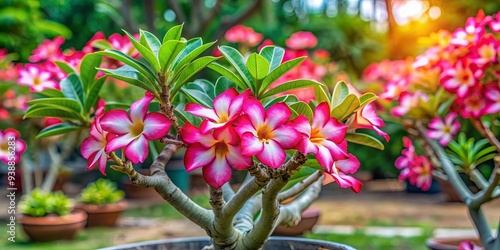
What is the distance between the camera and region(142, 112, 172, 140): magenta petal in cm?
66

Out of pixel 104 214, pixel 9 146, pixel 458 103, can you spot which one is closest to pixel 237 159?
pixel 458 103

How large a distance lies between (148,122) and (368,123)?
1.05ft

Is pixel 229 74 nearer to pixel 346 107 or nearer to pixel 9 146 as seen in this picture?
pixel 346 107

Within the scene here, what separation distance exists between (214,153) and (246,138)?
5 cm

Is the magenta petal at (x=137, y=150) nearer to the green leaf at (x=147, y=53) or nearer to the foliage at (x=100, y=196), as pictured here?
the green leaf at (x=147, y=53)

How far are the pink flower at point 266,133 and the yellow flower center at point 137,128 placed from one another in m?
0.13

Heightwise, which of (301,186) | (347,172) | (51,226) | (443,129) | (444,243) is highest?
(347,172)

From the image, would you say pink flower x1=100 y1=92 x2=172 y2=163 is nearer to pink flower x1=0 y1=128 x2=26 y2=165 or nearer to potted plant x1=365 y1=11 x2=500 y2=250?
potted plant x1=365 y1=11 x2=500 y2=250

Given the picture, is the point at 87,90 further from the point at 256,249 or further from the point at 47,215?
the point at 47,215

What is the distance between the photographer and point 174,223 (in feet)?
13.9

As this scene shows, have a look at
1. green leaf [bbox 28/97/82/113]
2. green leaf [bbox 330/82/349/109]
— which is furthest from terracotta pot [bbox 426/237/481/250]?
green leaf [bbox 28/97/82/113]

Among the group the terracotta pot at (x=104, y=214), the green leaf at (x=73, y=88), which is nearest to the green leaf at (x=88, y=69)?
the green leaf at (x=73, y=88)

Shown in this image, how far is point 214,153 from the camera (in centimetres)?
63

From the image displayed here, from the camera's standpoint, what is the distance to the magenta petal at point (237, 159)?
614 millimetres
